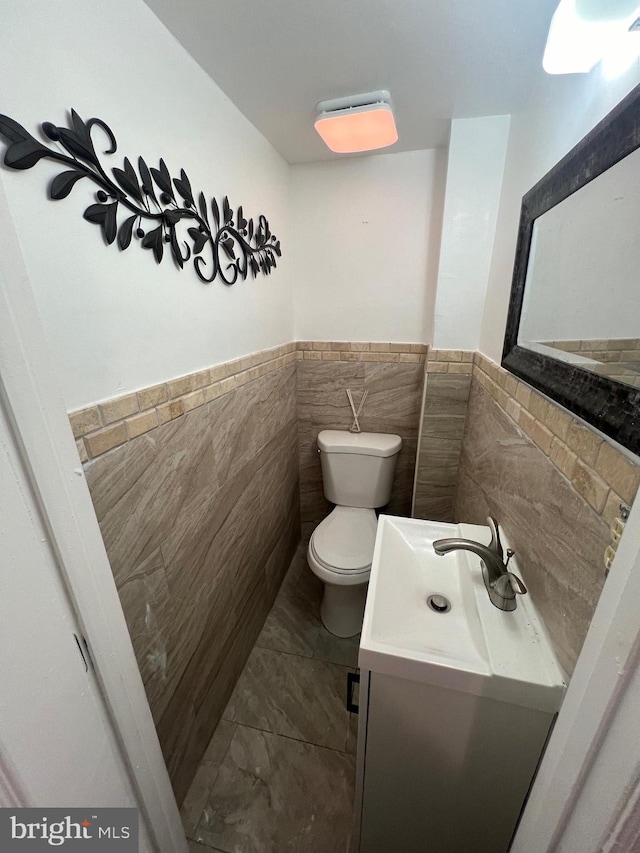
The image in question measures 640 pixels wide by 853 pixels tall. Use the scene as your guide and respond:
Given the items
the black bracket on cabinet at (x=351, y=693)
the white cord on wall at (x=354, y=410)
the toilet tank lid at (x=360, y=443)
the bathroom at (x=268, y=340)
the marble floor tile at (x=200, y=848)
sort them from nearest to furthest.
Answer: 1. the bathroom at (x=268, y=340)
2. the marble floor tile at (x=200, y=848)
3. the black bracket on cabinet at (x=351, y=693)
4. the toilet tank lid at (x=360, y=443)
5. the white cord on wall at (x=354, y=410)

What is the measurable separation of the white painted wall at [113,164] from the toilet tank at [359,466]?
2.86ft

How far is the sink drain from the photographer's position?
861 mm

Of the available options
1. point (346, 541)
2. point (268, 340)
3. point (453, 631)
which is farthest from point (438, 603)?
point (268, 340)

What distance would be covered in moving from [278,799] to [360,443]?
1.39 metres

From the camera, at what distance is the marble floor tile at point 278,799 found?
1.00 metres

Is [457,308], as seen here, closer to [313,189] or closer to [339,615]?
[313,189]

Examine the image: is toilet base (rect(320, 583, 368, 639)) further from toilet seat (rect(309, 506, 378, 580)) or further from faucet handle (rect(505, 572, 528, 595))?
faucet handle (rect(505, 572, 528, 595))

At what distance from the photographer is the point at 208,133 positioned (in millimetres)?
982

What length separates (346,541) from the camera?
1.57 m

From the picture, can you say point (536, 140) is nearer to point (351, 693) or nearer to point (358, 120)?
point (358, 120)

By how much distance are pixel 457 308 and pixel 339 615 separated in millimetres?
1556

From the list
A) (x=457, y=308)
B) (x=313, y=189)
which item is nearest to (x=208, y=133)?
(x=313, y=189)

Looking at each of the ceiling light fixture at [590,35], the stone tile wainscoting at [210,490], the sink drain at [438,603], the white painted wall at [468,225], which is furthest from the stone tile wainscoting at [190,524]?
the ceiling light fixture at [590,35]

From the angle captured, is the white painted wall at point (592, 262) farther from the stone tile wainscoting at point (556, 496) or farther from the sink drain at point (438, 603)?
the sink drain at point (438, 603)
